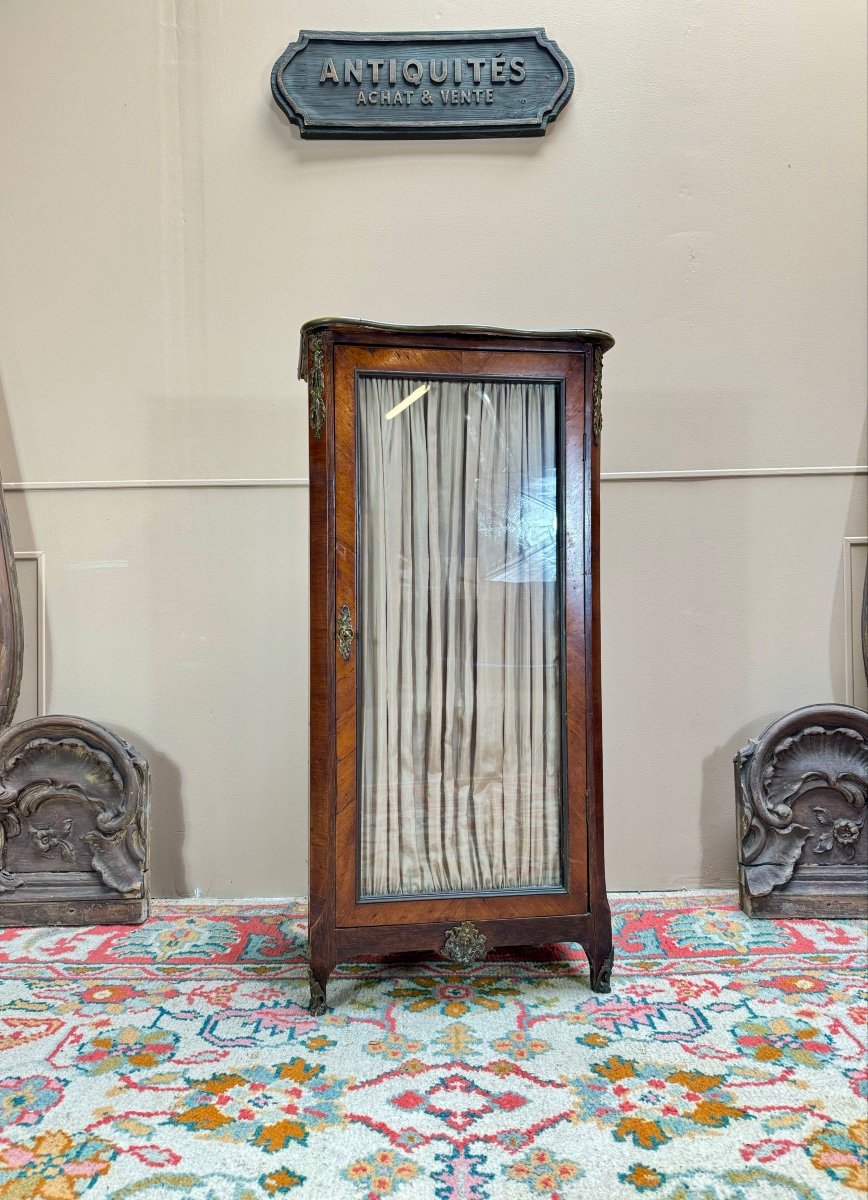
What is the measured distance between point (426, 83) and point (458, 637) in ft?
6.18

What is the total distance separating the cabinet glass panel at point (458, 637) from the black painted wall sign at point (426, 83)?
1.20 m

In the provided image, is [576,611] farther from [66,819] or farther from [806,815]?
[66,819]

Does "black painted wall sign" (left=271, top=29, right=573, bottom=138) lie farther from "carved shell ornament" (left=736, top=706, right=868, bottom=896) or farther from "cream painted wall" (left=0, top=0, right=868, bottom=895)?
"carved shell ornament" (left=736, top=706, right=868, bottom=896)

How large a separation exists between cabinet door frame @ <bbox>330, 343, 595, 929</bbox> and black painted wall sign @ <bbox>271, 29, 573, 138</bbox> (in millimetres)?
1143

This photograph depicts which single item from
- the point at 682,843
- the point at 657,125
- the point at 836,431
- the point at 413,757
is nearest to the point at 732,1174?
the point at 413,757

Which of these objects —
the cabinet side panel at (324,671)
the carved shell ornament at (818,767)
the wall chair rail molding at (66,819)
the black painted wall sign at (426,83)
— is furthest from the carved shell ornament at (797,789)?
the black painted wall sign at (426,83)

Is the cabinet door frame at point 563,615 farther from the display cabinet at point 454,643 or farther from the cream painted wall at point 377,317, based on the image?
the cream painted wall at point 377,317

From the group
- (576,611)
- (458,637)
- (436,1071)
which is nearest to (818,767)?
(576,611)

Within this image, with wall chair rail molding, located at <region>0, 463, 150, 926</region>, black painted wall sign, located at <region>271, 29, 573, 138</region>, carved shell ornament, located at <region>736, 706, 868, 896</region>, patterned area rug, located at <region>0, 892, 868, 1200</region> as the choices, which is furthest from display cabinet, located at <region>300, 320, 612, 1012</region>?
black painted wall sign, located at <region>271, 29, 573, 138</region>

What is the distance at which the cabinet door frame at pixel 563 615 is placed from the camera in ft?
6.47

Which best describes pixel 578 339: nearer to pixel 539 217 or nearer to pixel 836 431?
pixel 539 217

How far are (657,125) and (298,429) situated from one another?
1554 mm

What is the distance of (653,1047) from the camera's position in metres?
1.78

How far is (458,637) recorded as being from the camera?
80.4 inches
